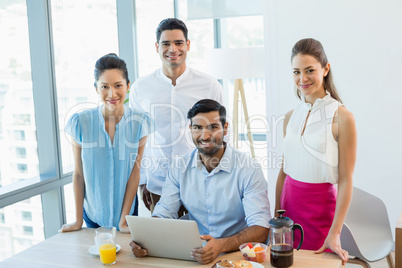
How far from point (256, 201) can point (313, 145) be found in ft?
1.22

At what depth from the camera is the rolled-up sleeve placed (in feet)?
6.36

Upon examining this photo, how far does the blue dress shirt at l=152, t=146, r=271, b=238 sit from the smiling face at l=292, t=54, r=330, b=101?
0.43m

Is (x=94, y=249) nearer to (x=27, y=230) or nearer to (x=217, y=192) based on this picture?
(x=217, y=192)

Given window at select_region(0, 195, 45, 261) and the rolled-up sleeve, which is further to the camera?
window at select_region(0, 195, 45, 261)

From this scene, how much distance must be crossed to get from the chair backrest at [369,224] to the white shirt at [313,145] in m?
0.54

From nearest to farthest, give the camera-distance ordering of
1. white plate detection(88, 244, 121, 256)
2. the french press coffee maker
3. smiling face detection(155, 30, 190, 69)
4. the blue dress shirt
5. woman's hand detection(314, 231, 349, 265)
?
1. the french press coffee maker
2. woman's hand detection(314, 231, 349, 265)
3. white plate detection(88, 244, 121, 256)
4. the blue dress shirt
5. smiling face detection(155, 30, 190, 69)

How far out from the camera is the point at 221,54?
12.4 feet

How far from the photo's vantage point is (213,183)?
2125 mm

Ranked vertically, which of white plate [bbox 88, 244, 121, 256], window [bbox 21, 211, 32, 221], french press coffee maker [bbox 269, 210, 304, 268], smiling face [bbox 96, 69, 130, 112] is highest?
smiling face [bbox 96, 69, 130, 112]

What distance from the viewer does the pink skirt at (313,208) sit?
208 cm

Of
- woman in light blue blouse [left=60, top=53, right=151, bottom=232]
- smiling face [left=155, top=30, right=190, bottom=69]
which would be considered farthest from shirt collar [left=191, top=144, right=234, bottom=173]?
smiling face [left=155, top=30, right=190, bottom=69]

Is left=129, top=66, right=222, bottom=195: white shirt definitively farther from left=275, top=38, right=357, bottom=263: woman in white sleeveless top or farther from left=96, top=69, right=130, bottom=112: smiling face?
left=275, top=38, right=357, bottom=263: woman in white sleeveless top

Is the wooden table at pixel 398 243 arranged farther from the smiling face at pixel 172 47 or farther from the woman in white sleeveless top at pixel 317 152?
the smiling face at pixel 172 47

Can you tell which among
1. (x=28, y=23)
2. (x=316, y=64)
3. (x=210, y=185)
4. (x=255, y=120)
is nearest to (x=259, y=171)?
(x=210, y=185)
